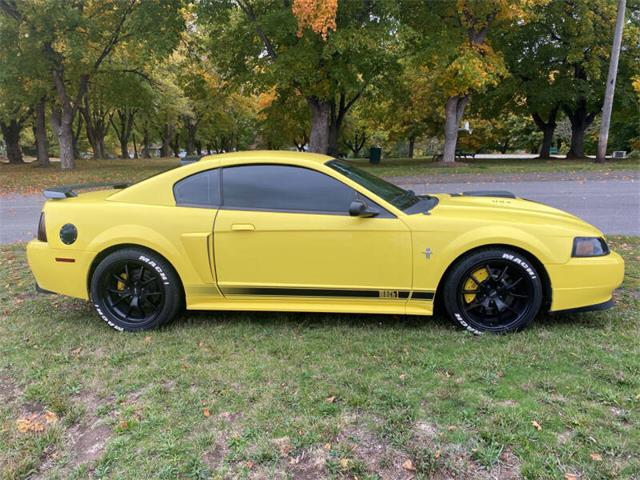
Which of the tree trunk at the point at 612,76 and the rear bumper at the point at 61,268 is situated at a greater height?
the tree trunk at the point at 612,76

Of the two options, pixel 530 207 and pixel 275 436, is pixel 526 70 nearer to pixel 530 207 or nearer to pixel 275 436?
pixel 530 207

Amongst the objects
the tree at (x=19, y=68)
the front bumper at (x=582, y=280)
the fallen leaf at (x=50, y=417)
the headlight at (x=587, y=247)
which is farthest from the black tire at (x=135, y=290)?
the tree at (x=19, y=68)

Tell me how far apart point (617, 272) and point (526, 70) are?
999 inches

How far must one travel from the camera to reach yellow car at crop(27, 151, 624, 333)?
3703 millimetres

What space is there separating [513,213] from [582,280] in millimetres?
725

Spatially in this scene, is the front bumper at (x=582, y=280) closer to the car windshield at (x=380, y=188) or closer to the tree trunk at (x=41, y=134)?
the car windshield at (x=380, y=188)

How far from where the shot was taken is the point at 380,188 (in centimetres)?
422

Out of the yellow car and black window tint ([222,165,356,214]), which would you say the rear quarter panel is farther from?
black window tint ([222,165,356,214])

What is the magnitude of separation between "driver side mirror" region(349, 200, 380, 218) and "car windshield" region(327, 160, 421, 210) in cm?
27

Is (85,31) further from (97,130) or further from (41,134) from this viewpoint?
(97,130)

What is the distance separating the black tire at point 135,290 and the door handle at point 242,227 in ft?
2.20

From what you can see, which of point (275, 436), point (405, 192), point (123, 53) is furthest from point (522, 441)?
point (123, 53)

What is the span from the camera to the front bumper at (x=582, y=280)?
365 centimetres

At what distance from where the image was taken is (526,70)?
25.6 meters
